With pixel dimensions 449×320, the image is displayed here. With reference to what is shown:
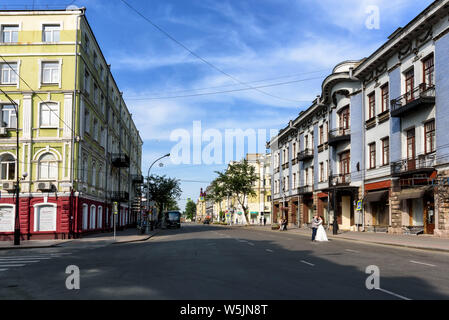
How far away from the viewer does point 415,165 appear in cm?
2928

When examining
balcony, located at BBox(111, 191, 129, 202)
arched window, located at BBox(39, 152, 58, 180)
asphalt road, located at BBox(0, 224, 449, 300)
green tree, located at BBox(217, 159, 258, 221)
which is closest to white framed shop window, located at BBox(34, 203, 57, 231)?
arched window, located at BBox(39, 152, 58, 180)

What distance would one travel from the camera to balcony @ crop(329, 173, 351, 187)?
132ft

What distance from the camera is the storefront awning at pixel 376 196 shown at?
3344 cm

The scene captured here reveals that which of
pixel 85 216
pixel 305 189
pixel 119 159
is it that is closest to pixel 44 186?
pixel 85 216

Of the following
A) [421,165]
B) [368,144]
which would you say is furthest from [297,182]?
[421,165]

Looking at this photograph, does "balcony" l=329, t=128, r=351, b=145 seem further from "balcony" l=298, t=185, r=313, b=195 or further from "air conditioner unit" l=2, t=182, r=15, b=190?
"air conditioner unit" l=2, t=182, r=15, b=190

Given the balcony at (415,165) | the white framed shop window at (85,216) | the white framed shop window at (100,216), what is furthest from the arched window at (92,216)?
the balcony at (415,165)

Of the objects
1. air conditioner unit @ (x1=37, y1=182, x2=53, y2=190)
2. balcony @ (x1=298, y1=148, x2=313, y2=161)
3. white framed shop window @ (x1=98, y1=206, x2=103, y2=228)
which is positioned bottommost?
white framed shop window @ (x1=98, y1=206, x2=103, y2=228)

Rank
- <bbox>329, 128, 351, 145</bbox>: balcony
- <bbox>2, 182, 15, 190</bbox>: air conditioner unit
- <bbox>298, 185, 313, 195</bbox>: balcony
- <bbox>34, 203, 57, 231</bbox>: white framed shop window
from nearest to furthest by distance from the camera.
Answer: <bbox>2, 182, 15, 190</bbox>: air conditioner unit → <bbox>34, 203, 57, 231</bbox>: white framed shop window → <bbox>329, 128, 351, 145</bbox>: balcony → <bbox>298, 185, 313, 195</bbox>: balcony

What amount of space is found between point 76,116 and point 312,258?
23.0 metres

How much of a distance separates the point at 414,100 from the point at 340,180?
15.2 metres

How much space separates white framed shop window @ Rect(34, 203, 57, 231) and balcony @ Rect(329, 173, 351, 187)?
24.7 meters

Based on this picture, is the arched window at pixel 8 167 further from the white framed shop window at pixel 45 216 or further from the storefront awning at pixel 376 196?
the storefront awning at pixel 376 196
